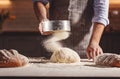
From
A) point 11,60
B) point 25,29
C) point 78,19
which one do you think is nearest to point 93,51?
point 78,19

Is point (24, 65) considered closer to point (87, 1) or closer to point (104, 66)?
point (104, 66)

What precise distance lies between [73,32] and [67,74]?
0.91 m

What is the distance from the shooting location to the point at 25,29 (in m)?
4.29

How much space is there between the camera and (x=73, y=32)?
2.04 meters

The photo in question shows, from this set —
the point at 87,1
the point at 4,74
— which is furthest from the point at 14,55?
the point at 87,1

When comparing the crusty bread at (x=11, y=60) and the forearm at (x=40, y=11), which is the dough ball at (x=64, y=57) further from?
the forearm at (x=40, y=11)

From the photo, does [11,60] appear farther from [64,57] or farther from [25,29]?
[25,29]

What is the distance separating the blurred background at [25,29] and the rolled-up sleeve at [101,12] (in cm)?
160

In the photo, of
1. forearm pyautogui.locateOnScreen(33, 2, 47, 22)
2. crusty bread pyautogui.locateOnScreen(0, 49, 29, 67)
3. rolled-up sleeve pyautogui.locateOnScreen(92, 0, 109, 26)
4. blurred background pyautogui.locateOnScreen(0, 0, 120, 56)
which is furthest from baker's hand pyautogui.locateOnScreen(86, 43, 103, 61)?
blurred background pyautogui.locateOnScreen(0, 0, 120, 56)

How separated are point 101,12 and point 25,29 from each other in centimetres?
251

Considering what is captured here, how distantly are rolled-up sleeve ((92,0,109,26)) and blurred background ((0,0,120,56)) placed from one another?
160cm

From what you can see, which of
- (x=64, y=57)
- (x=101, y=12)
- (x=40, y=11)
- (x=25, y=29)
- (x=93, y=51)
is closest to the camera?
(x=64, y=57)

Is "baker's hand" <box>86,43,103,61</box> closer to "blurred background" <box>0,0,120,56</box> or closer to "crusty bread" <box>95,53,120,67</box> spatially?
"crusty bread" <box>95,53,120,67</box>

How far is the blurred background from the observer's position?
11.5 feet
